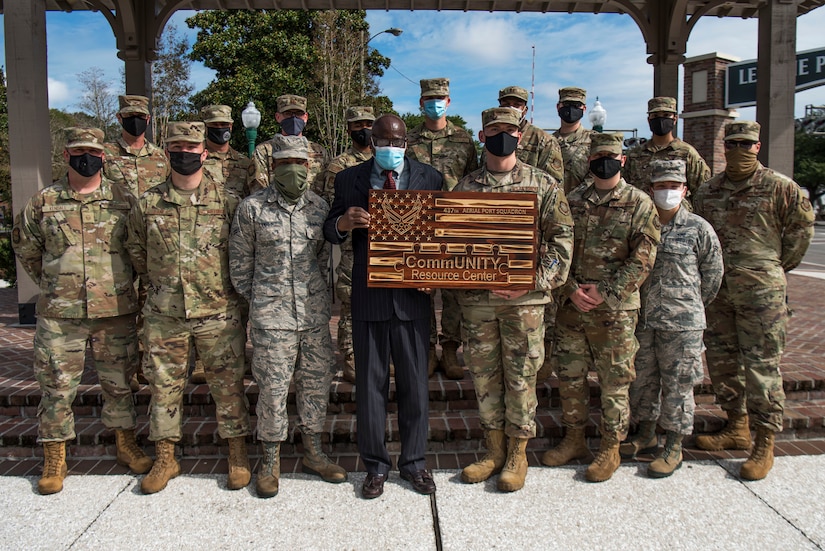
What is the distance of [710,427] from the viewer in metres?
4.39

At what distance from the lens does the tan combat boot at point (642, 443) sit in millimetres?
4043

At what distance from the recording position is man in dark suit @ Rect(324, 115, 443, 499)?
3.54m

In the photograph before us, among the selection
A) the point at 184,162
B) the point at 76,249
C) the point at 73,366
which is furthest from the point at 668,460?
the point at 76,249

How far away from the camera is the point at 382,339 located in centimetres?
359

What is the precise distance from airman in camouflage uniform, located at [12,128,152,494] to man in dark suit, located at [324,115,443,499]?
148cm

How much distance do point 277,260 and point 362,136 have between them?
5.87ft

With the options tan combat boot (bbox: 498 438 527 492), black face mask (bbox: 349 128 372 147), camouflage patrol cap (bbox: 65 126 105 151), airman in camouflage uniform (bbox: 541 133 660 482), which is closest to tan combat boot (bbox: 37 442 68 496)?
camouflage patrol cap (bbox: 65 126 105 151)

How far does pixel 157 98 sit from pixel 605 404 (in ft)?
80.6

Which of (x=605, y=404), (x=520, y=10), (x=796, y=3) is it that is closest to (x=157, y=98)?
(x=520, y=10)

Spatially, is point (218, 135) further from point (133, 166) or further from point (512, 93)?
point (512, 93)

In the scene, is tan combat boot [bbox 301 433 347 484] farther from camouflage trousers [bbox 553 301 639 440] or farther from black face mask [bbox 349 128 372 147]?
black face mask [bbox 349 128 372 147]

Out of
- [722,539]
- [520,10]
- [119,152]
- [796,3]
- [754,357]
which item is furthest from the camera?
[520,10]

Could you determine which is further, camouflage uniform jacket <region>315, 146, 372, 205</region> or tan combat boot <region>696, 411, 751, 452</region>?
camouflage uniform jacket <region>315, 146, 372, 205</region>

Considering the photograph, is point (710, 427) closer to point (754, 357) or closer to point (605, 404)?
point (754, 357)
